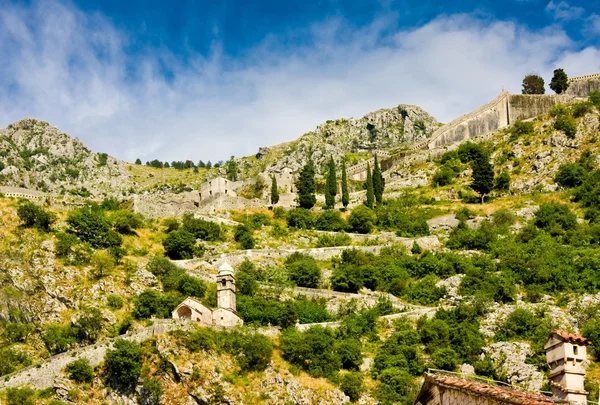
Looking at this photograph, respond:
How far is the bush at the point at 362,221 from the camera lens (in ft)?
265

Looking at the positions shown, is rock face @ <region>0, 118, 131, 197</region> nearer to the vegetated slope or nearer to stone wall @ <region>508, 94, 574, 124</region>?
the vegetated slope

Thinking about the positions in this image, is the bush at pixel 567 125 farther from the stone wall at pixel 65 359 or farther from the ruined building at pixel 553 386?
the ruined building at pixel 553 386

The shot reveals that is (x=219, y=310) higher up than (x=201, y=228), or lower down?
lower down

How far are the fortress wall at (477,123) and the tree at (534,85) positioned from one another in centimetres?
676

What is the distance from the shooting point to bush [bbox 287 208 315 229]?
81375 mm

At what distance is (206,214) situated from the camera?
82.4 metres

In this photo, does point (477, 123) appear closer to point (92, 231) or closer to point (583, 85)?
point (583, 85)

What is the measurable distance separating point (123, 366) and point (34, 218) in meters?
23.5

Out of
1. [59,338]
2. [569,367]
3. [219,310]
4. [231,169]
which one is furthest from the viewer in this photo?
[231,169]

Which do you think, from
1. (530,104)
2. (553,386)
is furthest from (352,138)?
(553,386)

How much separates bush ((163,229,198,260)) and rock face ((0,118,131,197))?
245ft

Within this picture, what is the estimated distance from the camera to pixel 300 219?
3214 inches

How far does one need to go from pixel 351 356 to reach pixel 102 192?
106 m

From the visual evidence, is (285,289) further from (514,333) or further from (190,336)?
(514,333)
